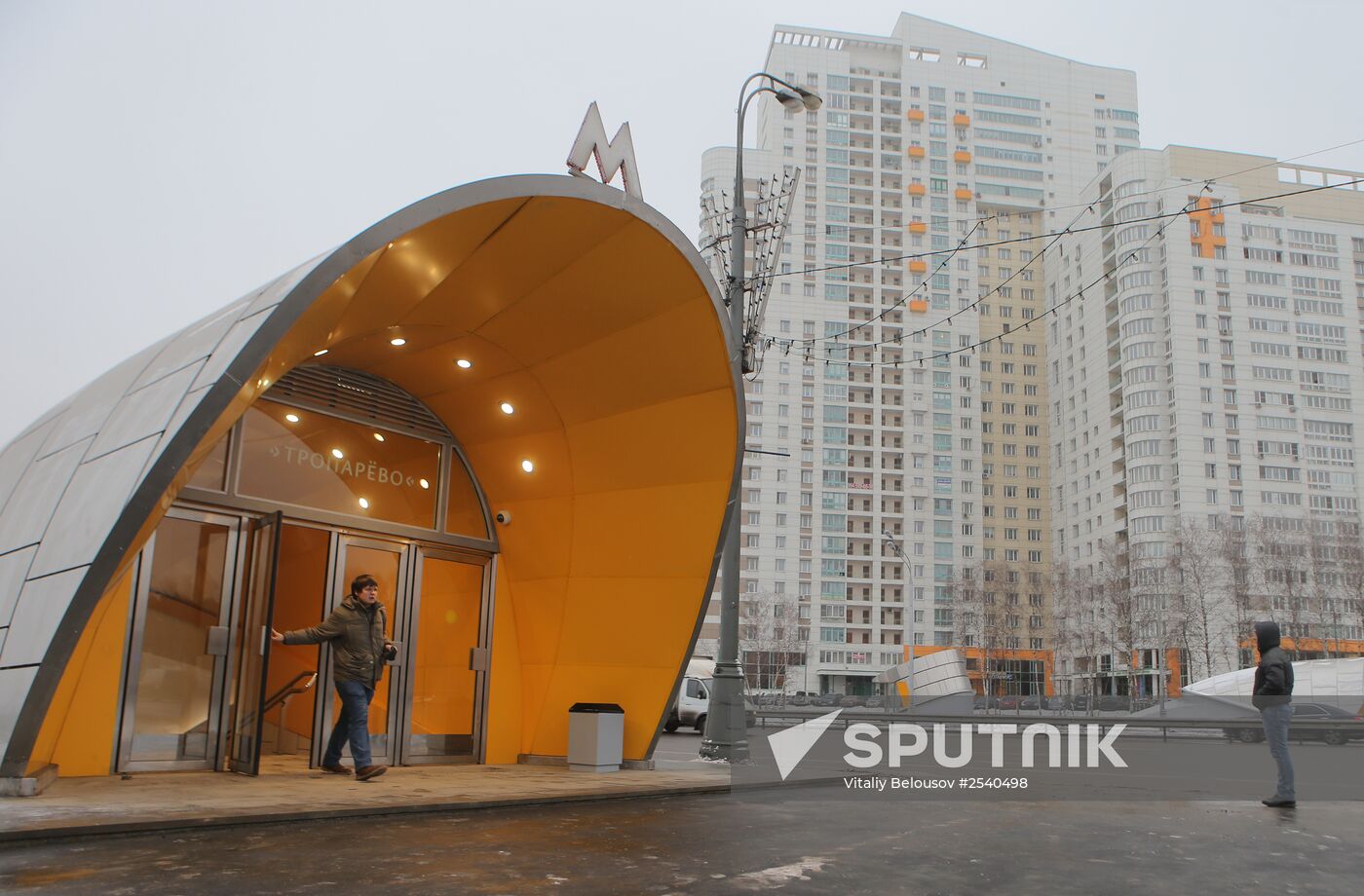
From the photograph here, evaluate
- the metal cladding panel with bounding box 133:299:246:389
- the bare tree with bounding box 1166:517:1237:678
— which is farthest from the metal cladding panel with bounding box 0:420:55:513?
the bare tree with bounding box 1166:517:1237:678

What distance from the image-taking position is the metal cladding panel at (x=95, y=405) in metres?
8.88

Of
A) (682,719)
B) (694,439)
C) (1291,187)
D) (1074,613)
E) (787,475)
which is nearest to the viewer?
(694,439)

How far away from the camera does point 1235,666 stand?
64.9 metres

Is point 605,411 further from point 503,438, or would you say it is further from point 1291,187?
point 1291,187

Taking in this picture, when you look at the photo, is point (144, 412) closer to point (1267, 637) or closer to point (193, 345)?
point (193, 345)

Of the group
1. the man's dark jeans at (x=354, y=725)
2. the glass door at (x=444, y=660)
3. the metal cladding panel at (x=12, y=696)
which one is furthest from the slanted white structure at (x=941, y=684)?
the metal cladding panel at (x=12, y=696)

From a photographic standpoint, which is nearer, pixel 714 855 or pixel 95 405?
pixel 714 855

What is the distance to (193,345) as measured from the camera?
832 cm

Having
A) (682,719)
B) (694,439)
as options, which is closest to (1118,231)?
(682,719)

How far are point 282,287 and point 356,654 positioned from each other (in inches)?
139

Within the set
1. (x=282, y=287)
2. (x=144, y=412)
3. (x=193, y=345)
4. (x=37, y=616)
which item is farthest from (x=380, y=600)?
(x=282, y=287)

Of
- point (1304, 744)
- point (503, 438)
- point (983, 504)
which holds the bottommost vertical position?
point (1304, 744)

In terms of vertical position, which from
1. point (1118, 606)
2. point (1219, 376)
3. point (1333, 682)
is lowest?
point (1333, 682)

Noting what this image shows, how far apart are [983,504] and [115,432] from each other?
95803 millimetres
